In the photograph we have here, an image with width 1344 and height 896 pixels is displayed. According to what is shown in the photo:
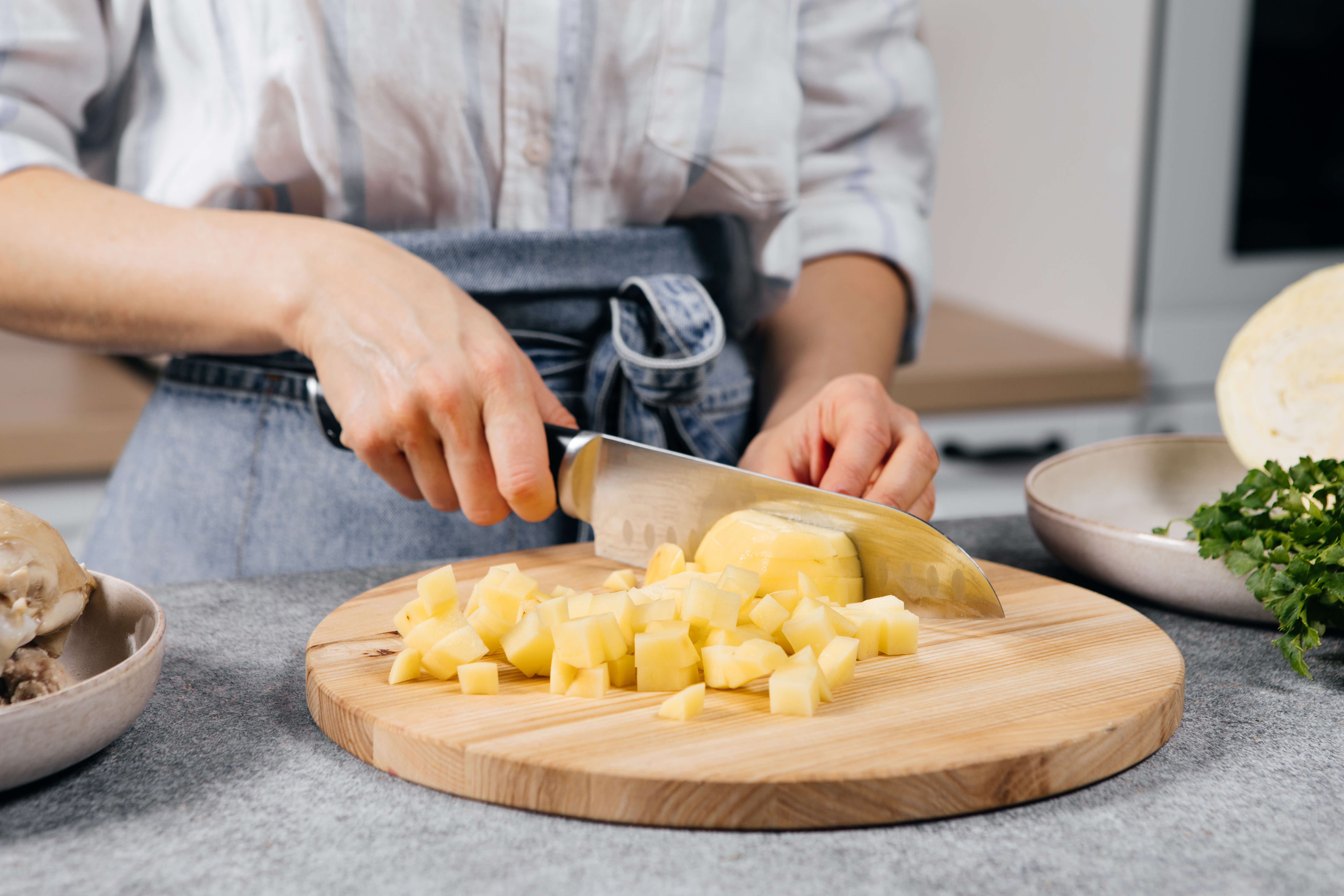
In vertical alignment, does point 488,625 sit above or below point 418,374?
below

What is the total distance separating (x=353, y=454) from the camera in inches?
41.3

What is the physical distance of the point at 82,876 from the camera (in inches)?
20.4

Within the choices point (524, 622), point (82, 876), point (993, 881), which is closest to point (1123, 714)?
point (993, 881)

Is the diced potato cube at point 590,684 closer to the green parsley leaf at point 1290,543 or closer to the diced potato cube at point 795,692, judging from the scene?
the diced potato cube at point 795,692

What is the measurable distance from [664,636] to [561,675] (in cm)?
7

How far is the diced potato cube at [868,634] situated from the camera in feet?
2.39

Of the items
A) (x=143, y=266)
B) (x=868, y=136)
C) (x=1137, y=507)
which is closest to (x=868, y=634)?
(x=1137, y=507)

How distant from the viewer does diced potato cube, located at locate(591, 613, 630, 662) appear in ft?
2.19

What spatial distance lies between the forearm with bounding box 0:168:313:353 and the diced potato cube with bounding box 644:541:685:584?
34 centimetres

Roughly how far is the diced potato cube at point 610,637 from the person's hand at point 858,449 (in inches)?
10.9

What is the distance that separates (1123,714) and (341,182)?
2.58ft

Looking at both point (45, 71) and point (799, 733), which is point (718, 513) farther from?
point (45, 71)

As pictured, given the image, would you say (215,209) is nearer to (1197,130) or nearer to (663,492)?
(663,492)

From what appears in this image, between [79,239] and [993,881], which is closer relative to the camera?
[993,881]
